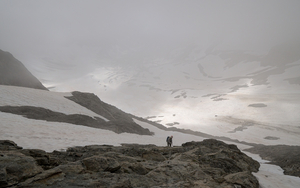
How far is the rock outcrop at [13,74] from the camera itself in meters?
34.5

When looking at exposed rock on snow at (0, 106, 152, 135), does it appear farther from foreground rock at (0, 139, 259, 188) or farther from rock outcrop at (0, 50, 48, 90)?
rock outcrop at (0, 50, 48, 90)

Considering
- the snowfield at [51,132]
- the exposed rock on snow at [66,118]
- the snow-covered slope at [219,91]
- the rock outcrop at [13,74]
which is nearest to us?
the snowfield at [51,132]

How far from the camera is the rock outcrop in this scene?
34531mm

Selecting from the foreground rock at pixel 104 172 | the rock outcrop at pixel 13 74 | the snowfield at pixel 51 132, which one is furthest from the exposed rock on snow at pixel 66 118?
the rock outcrop at pixel 13 74

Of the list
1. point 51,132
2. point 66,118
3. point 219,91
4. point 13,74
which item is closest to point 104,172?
point 51,132

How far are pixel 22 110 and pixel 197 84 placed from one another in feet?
364

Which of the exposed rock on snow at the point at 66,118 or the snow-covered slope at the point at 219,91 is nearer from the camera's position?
the exposed rock on snow at the point at 66,118

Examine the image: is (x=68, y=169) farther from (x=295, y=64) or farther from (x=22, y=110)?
(x=295, y=64)

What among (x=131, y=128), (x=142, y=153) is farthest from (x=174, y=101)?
(x=142, y=153)

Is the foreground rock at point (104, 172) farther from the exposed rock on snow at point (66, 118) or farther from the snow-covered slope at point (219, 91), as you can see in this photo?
the snow-covered slope at point (219, 91)

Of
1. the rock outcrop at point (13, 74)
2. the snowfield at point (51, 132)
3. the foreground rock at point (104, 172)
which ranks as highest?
the rock outcrop at point (13, 74)

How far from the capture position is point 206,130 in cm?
4959

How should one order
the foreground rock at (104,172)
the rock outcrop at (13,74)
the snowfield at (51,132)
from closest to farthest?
the foreground rock at (104,172)
the snowfield at (51,132)
the rock outcrop at (13,74)

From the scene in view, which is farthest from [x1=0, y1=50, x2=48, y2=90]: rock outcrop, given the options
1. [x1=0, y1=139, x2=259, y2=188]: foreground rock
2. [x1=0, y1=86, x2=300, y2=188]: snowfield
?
[x1=0, y1=139, x2=259, y2=188]: foreground rock
